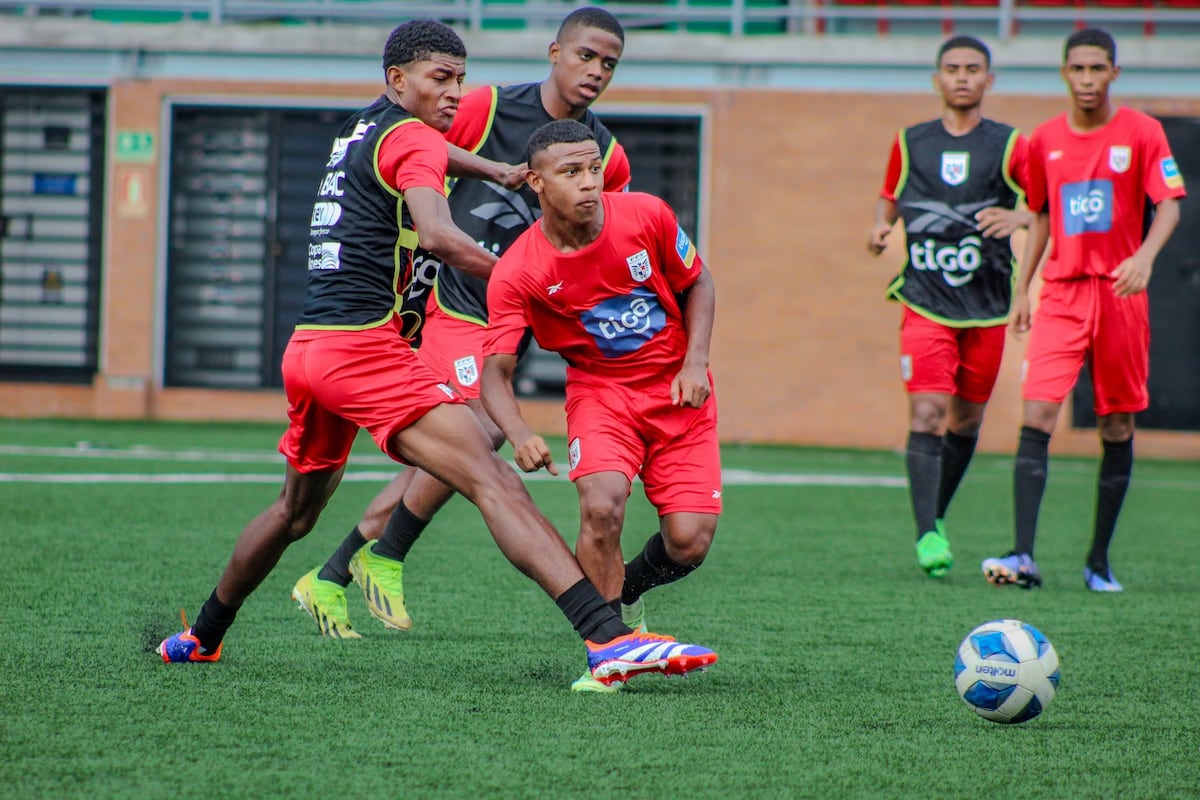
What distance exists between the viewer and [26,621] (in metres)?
4.67

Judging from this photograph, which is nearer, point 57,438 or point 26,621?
point 26,621

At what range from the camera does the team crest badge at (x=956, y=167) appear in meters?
6.87

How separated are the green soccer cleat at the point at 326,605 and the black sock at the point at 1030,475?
304 centimetres

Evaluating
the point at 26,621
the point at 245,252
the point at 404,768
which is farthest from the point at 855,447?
the point at 404,768

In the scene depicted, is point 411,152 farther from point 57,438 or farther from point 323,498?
point 57,438

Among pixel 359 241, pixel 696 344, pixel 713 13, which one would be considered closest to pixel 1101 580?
pixel 696 344

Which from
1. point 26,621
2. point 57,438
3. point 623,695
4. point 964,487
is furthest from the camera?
point 57,438

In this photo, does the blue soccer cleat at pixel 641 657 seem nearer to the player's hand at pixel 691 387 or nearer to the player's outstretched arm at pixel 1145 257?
the player's hand at pixel 691 387

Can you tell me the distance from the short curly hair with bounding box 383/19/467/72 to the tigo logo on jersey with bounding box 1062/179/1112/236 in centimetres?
328

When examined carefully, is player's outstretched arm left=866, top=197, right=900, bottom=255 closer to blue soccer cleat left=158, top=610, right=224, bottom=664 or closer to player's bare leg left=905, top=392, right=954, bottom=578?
player's bare leg left=905, top=392, right=954, bottom=578

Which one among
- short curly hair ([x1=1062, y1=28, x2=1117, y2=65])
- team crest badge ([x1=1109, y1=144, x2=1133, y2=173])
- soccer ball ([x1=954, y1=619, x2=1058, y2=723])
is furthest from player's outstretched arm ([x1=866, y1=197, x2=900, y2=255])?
soccer ball ([x1=954, y1=619, x2=1058, y2=723])

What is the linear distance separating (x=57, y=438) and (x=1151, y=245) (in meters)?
9.36

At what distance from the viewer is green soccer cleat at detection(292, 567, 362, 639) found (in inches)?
189

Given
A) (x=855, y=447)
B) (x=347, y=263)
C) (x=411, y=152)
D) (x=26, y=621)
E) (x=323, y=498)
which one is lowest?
(x=855, y=447)
